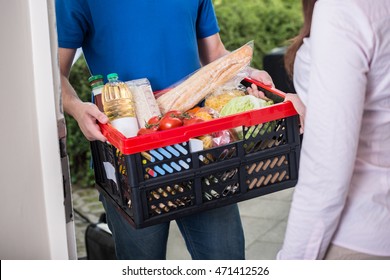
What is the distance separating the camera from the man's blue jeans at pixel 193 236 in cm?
218

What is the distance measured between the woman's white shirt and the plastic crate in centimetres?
42

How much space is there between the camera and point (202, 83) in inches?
79.7

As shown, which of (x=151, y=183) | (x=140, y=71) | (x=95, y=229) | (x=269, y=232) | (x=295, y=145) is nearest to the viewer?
(x=151, y=183)

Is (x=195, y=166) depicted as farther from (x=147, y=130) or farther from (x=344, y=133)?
Result: (x=344, y=133)

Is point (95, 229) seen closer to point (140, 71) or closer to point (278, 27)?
point (140, 71)

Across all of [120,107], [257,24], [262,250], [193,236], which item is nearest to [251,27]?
[257,24]

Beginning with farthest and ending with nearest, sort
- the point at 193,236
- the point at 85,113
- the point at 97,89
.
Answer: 1. the point at 193,236
2. the point at 97,89
3. the point at 85,113

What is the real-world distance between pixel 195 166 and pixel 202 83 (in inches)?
13.2

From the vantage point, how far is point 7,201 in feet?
4.41

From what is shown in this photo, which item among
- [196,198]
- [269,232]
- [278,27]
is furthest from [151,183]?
[278,27]

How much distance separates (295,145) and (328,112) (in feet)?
2.30

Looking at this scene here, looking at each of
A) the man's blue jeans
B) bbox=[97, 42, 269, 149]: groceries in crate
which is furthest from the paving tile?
bbox=[97, 42, 269, 149]: groceries in crate

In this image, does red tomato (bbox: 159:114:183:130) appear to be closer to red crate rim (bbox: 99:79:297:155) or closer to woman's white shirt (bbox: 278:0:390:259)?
red crate rim (bbox: 99:79:297:155)

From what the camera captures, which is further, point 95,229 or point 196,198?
point 95,229
